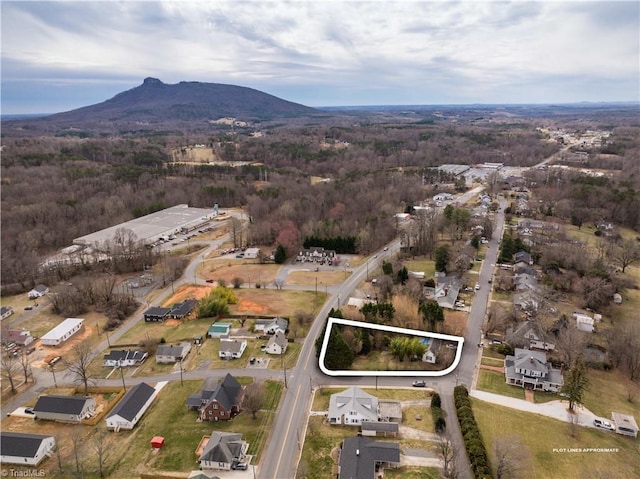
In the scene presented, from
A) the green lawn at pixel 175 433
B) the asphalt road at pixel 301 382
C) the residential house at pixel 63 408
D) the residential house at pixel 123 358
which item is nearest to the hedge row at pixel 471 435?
the asphalt road at pixel 301 382

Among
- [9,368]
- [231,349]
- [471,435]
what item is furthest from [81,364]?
[471,435]

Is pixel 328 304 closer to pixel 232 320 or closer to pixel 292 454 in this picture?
pixel 232 320

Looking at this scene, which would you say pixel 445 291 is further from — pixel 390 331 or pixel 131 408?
pixel 131 408

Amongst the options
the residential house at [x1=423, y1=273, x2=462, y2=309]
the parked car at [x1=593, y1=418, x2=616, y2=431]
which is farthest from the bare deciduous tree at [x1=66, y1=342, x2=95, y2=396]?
the parked car at [x1=593, y1=418, x2=616, y2=431]

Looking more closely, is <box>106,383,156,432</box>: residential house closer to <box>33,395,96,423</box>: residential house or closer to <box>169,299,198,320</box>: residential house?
<box>33,395,96,423</box>: residential house

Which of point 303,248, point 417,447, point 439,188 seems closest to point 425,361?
point 417,447
